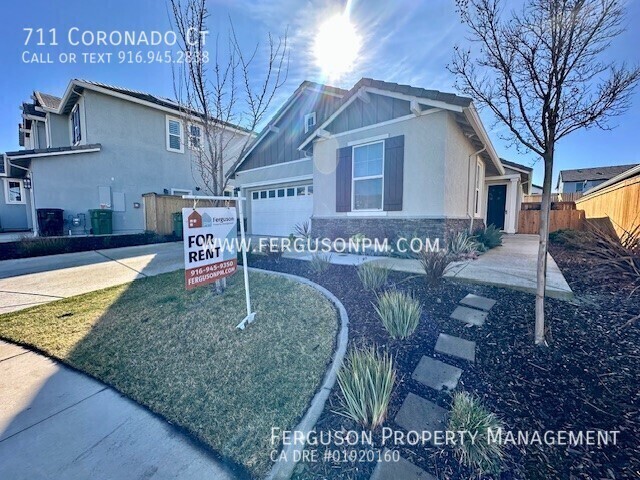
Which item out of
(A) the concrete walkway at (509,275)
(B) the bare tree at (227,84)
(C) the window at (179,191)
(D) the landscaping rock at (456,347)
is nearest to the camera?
(D) the landscaping rock at (456,347)

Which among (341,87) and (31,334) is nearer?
(31,334)

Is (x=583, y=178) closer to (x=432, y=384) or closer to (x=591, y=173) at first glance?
(x=591, y=173)

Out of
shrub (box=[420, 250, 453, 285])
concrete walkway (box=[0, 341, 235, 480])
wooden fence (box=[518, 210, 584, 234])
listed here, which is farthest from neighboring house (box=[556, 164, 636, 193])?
concrete walkway (box=[0, 341, 235, 480])

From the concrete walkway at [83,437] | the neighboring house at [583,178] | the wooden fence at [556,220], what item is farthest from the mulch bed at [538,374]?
the neighboring house at [583,178]

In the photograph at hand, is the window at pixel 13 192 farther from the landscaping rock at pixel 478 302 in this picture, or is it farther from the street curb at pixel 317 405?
the landscaping rock at pixel 478 302

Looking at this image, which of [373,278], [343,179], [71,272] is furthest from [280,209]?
[373,278]

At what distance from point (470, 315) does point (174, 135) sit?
1687cm

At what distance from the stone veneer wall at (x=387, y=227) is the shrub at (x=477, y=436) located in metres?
5.21

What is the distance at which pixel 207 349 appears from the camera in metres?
3.29

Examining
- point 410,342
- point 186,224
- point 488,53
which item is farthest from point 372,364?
point 488,53

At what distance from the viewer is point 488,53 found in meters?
2.90

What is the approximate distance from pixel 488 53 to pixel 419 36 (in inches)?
132

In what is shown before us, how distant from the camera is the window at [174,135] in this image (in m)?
14.8

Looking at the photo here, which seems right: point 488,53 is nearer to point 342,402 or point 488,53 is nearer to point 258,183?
point 342,402
